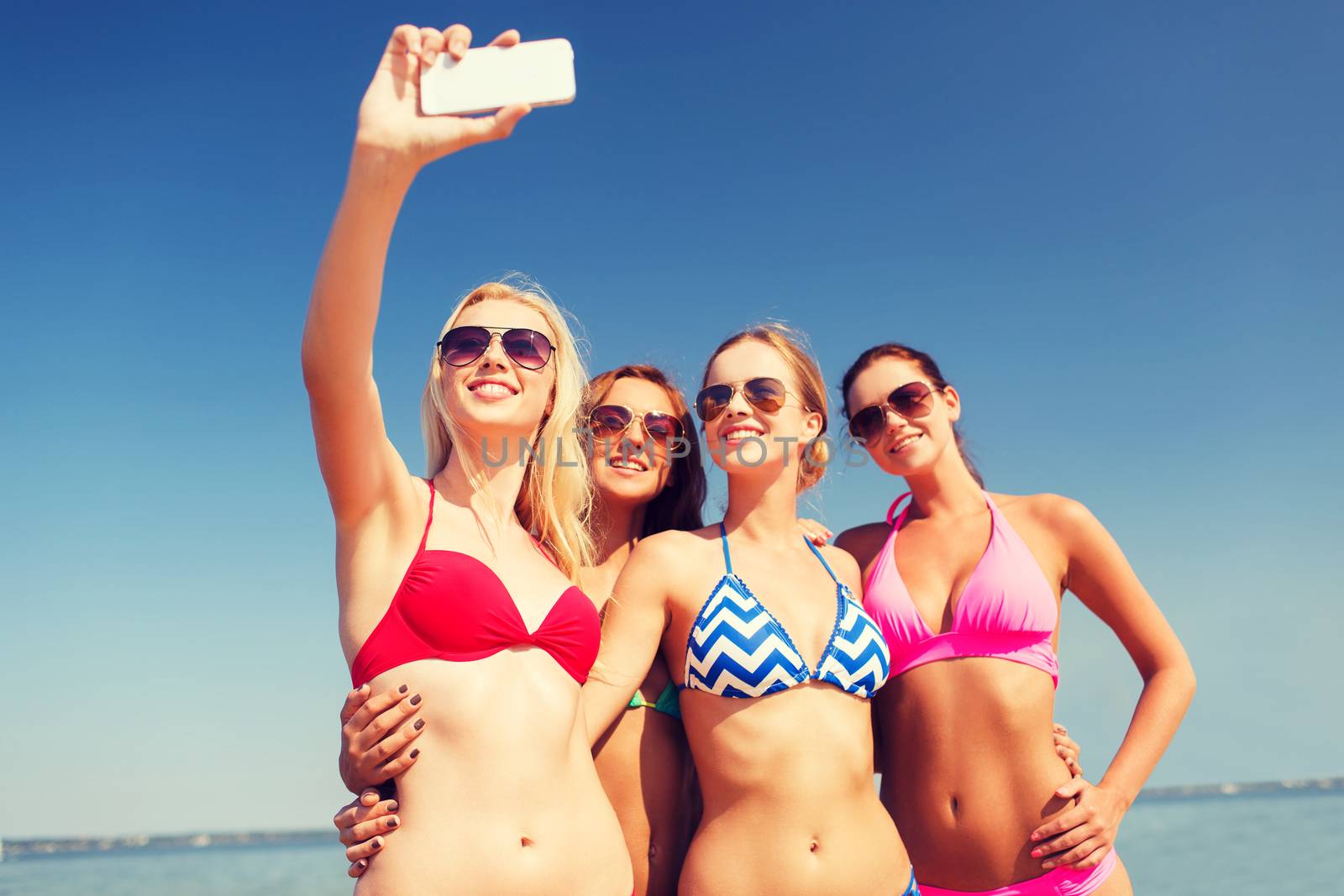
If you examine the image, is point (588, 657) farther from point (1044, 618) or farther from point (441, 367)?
point (1044, 618)

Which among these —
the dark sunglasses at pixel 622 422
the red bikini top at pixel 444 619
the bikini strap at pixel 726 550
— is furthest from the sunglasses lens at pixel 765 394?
the red bikini top at pixel 444 619

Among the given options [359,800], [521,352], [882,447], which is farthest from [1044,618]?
[359,800]

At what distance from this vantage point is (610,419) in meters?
5.42

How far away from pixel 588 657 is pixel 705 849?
3.43 ft

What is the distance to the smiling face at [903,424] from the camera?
5359 millimetres

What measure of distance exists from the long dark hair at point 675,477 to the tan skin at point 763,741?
3.28ft

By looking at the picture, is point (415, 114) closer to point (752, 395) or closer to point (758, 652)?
point (752, 395)

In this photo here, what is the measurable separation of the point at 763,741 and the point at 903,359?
2.51 meters

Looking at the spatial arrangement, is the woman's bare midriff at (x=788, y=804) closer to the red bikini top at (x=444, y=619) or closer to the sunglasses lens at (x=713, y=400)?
the red bikini top at (x=444, y=619)

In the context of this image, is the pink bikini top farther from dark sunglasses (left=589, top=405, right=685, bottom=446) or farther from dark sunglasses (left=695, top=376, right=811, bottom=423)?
dark sunglasses (left=589, top=405, right=685, bottom=446)

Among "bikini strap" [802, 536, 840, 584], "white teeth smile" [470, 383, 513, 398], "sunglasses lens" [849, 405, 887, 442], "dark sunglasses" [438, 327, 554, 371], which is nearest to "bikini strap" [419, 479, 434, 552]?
"white teeth smile" [470, 383, 513, 398]

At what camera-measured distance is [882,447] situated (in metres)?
5.45

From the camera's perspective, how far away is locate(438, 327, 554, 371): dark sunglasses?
13.3 ft

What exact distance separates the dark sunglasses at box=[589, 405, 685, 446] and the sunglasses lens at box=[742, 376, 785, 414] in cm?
76
